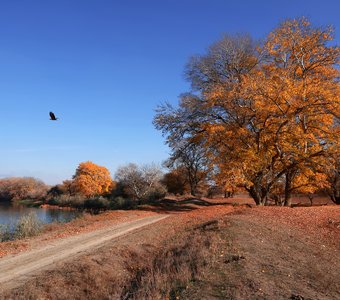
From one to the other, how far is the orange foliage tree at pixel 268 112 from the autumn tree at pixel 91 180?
162ft

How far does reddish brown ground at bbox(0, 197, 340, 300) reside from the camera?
741cm

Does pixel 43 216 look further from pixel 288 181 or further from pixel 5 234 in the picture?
pixel 288 181

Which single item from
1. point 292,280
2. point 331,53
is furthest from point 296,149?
point 292,280

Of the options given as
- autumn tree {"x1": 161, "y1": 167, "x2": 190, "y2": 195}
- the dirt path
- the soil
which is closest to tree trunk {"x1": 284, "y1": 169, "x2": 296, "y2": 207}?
the soil

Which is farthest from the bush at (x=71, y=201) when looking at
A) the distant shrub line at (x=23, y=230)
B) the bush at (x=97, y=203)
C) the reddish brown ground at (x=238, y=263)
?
the reddish brown ground at (x=238, y=263)

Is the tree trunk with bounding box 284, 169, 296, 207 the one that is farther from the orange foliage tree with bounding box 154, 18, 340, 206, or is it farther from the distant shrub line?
the distant shrub line

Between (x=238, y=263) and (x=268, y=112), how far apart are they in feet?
49.2

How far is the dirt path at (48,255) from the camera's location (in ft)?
33.2

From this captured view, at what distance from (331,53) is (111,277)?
849 inches

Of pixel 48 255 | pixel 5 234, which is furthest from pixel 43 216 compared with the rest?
pixel 48 255

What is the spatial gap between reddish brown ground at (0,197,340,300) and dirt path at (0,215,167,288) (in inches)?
→ 29.6

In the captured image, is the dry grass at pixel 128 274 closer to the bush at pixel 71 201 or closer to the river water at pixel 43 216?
the river water at pixel 43 216

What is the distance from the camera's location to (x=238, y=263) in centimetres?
902

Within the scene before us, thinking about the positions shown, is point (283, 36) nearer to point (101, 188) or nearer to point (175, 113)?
point (175, 113)
